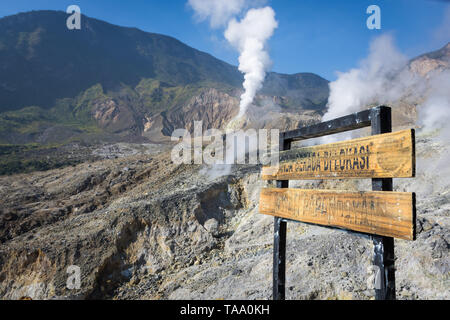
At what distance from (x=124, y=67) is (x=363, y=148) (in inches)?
3614

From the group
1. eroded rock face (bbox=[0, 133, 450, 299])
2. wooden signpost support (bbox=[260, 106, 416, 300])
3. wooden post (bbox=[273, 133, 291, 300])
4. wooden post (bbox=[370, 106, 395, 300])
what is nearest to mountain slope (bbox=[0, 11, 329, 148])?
eroded rock face (bbox=[0, 133, 450, 299])

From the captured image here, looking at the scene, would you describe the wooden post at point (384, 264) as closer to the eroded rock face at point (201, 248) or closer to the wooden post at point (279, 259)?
the wooden post at point (279, 259)

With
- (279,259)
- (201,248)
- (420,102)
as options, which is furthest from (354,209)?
(420,102)

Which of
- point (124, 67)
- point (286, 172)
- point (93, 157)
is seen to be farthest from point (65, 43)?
point (286, 172)

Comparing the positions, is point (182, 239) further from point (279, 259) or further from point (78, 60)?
point (78, 60)

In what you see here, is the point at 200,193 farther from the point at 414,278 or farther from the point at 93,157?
the point at 93,157

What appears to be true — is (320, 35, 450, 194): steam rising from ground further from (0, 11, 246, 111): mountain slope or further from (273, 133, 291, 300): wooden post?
(0, 11, 246, 111): mountain slope

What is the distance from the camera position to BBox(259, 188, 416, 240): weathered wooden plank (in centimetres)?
177

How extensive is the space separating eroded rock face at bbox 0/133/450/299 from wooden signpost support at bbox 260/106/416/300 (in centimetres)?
235

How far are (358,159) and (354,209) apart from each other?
384mm

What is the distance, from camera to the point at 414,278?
3951 mm

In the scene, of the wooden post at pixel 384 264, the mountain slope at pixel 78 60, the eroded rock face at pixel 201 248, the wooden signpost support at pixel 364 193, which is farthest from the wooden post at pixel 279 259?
the mountain slope at pixel 78 60

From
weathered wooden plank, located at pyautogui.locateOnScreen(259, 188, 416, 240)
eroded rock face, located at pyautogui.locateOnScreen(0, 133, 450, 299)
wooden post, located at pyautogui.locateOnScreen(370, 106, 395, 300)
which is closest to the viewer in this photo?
weathered wooden plank, located at pyautogui.locateOnScreen(259, 188, 416, 240)

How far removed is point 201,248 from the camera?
7703 mm
